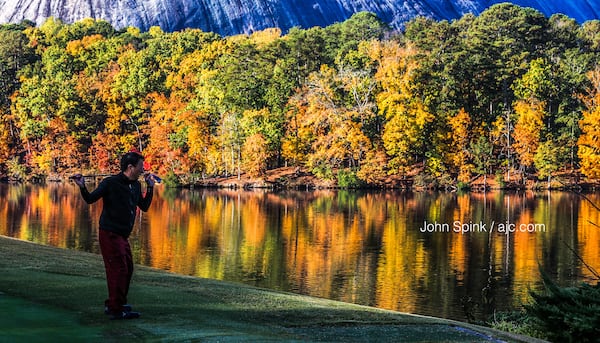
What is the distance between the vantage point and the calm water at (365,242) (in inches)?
888

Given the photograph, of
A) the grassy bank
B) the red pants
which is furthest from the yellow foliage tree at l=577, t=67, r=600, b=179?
the red pants

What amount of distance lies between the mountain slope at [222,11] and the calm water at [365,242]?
8857cm

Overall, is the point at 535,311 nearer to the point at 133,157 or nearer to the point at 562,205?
the point at 133,157

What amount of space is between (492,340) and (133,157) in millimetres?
4860

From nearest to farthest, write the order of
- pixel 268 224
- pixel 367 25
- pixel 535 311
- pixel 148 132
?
pixel 535 311 < pixel 268 224 < pixel 148 132 < pixel 367 25

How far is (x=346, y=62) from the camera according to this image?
75.9m

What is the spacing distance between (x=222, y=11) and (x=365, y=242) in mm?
122491

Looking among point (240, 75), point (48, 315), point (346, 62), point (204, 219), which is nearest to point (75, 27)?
point (240, 75)

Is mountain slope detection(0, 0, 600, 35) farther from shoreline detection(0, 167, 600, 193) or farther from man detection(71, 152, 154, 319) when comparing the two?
man detection(71, 152, 154, 319)

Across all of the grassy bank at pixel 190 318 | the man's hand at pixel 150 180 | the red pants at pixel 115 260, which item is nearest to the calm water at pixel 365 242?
the grassy bank at pixel 190 318

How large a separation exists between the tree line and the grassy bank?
177 ft

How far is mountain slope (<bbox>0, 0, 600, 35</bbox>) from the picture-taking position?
138 metres

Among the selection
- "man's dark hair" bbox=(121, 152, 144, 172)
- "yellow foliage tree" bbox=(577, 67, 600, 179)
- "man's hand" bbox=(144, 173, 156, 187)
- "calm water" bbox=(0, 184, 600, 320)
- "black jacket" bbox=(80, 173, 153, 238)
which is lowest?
"calm water" bbox=(0, 184, 600, 320)

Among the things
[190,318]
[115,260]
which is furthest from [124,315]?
[190,318]
